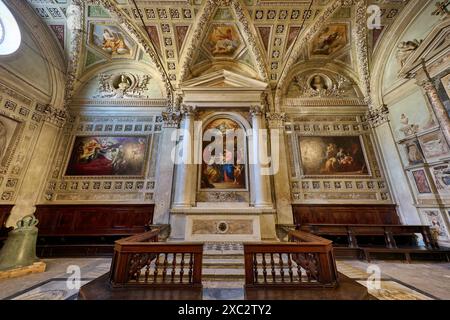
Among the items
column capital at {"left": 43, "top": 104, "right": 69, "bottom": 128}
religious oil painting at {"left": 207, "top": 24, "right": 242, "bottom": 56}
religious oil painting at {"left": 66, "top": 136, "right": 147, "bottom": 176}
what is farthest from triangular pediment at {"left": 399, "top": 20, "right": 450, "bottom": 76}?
→ column capital at {"left": 43, "top": 104, "right": 69, "bottom": 128}

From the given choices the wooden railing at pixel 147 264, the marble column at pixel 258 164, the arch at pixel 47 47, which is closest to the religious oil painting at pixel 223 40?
the marble column at pixel 258 164

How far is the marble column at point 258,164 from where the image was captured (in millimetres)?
6550

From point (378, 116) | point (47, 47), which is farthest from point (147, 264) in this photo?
point (378, 116)

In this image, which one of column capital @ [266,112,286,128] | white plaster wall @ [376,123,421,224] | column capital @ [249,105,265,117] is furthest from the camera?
column capital @ [266,112,286,128]

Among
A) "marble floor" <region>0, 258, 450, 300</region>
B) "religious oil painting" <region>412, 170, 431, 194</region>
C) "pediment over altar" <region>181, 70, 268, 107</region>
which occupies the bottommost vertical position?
"marble floor" <region>0, 258, 450, 300</region>

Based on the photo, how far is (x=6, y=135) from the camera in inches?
240

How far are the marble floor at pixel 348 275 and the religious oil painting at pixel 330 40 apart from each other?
880 cm

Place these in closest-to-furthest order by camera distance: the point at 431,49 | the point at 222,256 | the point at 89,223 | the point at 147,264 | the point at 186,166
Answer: the point at 147,264
the point at 222,256
the point at 431,49
the point at 89,223
the point at 186,166

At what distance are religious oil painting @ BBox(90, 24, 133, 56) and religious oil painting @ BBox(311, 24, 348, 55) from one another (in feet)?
27.7

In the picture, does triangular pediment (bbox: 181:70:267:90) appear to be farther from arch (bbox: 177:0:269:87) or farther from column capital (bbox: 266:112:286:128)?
column capital (bbox: 266:112:286:128)

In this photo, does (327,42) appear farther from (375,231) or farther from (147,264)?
(147,264)

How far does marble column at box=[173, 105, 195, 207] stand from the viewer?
258 inches

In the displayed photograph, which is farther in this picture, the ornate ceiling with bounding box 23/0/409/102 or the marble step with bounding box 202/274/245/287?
the ornate ceiling with bounding box 23/0/409/102

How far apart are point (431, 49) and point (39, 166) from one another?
14.7 m
